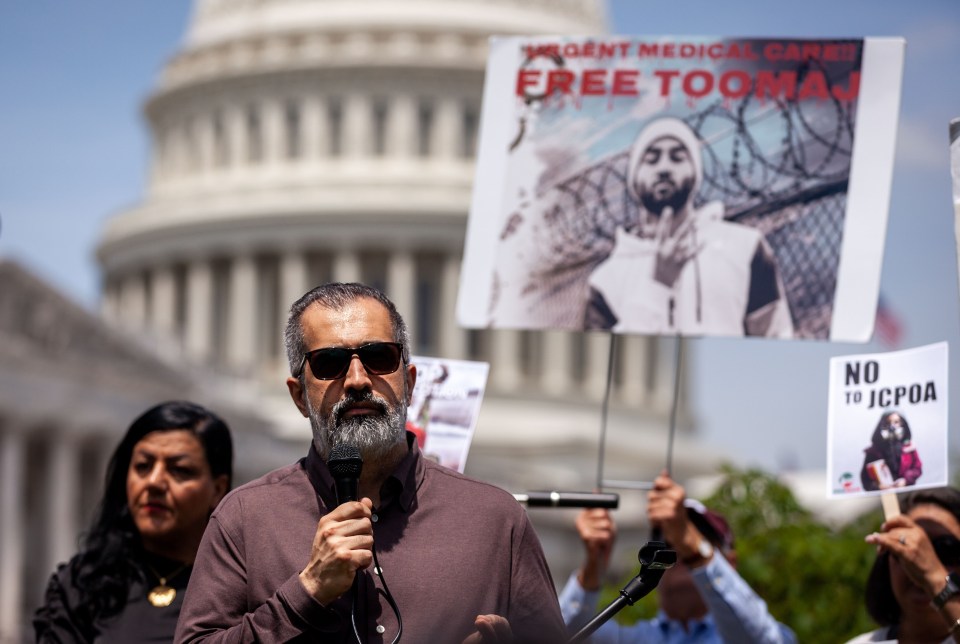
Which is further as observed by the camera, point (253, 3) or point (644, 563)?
point (253, 3)

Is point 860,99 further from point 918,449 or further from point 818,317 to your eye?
point 918,449

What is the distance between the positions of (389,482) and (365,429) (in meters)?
0.20

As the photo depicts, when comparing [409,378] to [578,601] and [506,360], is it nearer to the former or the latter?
[578,601]

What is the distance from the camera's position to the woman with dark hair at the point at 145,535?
6902 mm

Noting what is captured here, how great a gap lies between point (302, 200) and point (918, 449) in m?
73.7

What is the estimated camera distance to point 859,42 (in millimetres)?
8406

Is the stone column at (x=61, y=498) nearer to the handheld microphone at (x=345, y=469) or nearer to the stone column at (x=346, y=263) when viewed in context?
the stone column at (x=346, y=263)

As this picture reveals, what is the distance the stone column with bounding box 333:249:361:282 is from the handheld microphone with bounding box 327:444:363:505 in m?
74.3

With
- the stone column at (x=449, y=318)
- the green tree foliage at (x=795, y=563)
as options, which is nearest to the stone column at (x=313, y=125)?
the stone column at (x=449, y=318)

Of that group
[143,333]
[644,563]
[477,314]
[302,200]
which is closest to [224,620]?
[644,563]

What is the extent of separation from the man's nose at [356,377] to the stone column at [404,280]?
2856 inches

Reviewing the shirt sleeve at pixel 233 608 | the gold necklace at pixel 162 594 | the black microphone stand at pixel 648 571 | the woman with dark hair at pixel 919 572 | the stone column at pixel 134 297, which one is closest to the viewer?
the shirt sleeve at pixel 233 608

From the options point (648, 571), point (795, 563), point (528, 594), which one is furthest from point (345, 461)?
point (795, 563)

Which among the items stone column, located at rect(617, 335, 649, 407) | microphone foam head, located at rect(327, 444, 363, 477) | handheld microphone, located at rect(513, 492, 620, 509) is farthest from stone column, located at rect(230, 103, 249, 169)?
microphone foam head, located at rect(327, 444, 363, 477)
